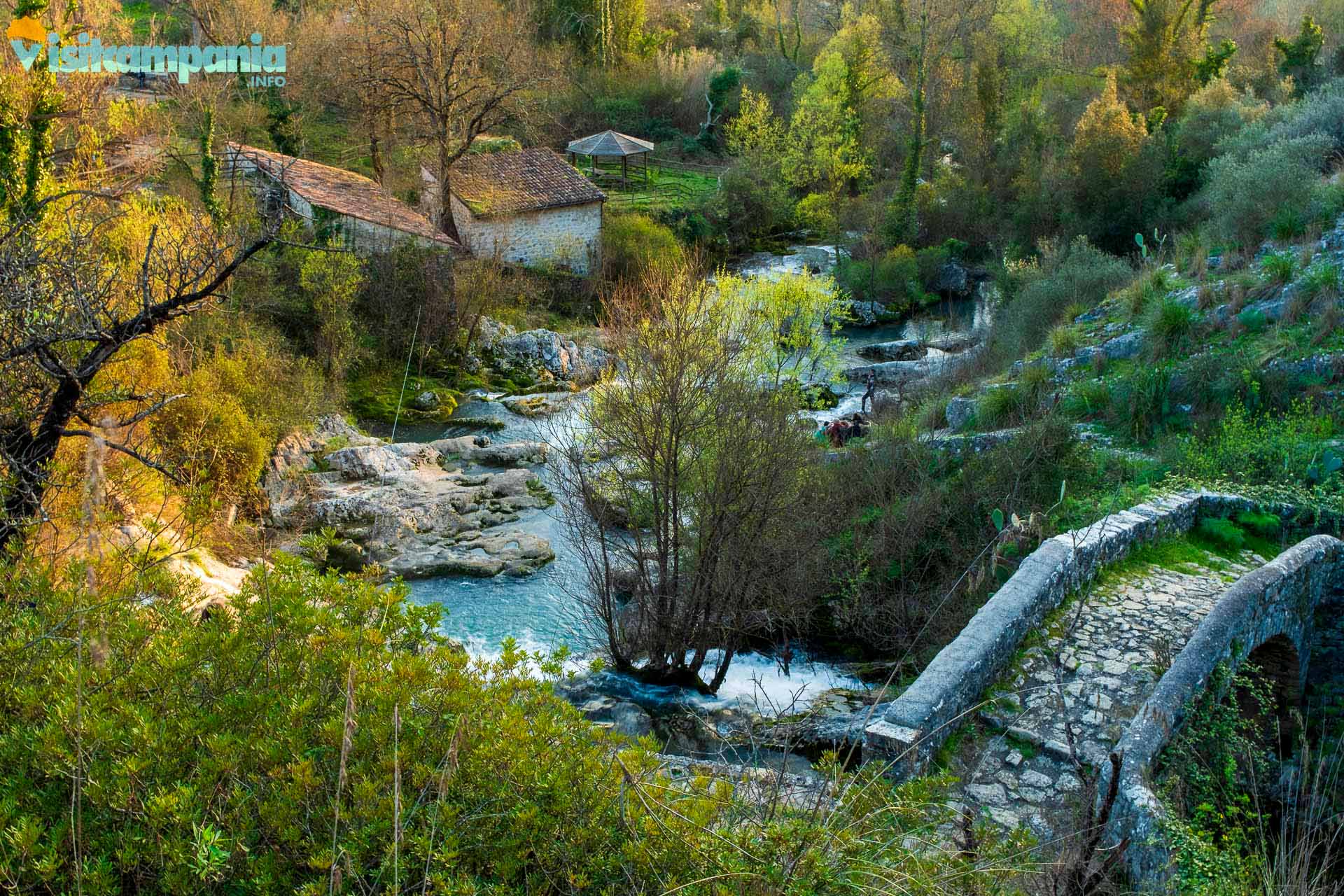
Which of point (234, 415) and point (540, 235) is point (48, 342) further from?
point (540, 235)

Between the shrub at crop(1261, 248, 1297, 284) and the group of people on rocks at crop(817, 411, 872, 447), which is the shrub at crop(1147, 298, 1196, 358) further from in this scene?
the group of people on rocks at crop(817, 411, 872, 447)

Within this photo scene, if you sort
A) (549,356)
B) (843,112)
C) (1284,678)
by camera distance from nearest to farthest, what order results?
(1284,678) → (549,356) → (843,112)

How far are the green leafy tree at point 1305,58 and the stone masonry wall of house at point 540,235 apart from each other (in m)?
17.2

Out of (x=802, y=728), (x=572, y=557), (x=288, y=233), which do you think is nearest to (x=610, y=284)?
(x=288, y=233)

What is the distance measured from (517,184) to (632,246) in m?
3.52

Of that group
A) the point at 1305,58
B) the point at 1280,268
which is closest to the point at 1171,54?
the point at 1305,58

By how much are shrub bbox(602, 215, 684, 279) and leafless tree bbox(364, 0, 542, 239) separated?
3.95m

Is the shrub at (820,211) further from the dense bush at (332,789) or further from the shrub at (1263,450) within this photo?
the dense bush at (332,789)

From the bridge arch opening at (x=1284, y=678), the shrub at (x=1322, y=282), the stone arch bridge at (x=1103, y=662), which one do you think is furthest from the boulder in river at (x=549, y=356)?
the bridge arch opening at (x=1284, y=678)

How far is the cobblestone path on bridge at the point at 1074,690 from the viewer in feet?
18.8

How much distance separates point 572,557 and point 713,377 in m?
4.78

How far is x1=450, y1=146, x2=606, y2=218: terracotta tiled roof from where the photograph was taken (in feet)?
81.7

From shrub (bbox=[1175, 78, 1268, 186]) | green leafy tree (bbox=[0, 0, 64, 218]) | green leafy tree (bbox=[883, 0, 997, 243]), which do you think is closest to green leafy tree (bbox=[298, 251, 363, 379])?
green leafy tree (bbox=[0, 0, 64, 218])

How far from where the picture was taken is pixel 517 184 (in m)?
26.0
